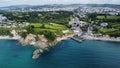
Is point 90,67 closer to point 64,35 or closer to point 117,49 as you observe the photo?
point 117,49

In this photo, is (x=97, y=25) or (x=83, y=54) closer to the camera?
(x=83, y=54)

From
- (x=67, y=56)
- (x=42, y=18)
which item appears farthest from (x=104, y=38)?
(x=42, y=18)

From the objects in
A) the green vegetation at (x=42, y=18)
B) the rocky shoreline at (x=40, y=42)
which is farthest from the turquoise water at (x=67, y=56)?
the green vegetation at (x=42, y=18)

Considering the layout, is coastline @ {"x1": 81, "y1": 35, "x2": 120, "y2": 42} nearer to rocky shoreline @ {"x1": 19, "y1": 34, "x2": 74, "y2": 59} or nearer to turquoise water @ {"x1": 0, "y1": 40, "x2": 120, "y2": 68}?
turquoise water @ {"x1": 0, "y1": 40, "x2": 120, "y2": 68}

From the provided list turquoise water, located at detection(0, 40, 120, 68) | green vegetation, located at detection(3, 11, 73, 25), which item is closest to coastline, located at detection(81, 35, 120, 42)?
turquoise water, located at detection(0, 40, 120, 68)

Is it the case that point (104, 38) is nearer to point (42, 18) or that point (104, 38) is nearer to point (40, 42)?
point (40, 42)

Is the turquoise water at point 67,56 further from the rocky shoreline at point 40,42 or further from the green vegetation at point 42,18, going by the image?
the green vegetation at point 42,18

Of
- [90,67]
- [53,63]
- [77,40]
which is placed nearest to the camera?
[90,67]

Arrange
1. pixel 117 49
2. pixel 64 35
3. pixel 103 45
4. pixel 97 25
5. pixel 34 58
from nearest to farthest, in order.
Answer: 1. pixel 34 58
2. pixel 117 49
3. pixel 103 45
4. pixel 64 35
5. pixel 97 25

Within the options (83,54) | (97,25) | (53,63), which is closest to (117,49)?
(83,54)
